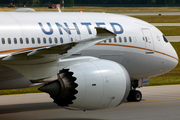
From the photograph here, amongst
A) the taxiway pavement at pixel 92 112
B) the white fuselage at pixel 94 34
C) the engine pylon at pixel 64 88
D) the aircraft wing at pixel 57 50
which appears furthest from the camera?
the taxiway pavement at pixel 92 112

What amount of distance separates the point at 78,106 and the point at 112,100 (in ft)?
3.45

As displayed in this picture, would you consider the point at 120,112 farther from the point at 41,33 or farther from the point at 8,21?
the point at 8,21

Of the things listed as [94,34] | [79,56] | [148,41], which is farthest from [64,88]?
[148,41]

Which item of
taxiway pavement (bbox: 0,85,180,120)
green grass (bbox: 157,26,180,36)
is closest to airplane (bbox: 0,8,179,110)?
taxiway pavement (bbox: 0,85,180,120)

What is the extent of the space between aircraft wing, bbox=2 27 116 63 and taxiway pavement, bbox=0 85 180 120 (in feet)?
9.32

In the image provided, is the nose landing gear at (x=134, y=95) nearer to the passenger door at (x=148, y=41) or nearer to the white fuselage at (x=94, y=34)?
the white fuselage at (x=94, y=34)

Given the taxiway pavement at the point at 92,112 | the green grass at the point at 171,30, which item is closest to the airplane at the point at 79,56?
the taxiway pavement at the point at 92,112

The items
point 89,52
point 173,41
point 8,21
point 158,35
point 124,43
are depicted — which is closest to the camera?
point 8,21

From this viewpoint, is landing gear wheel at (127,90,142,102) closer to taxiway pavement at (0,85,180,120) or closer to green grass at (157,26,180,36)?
taxiway pavement at (0,85,180,120)

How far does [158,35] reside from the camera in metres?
16.7

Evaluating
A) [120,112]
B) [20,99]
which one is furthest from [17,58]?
[20,99]

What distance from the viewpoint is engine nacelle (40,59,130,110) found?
1123 centimetres

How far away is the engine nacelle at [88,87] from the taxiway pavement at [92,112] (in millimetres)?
1930

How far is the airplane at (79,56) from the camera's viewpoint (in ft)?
37.0
